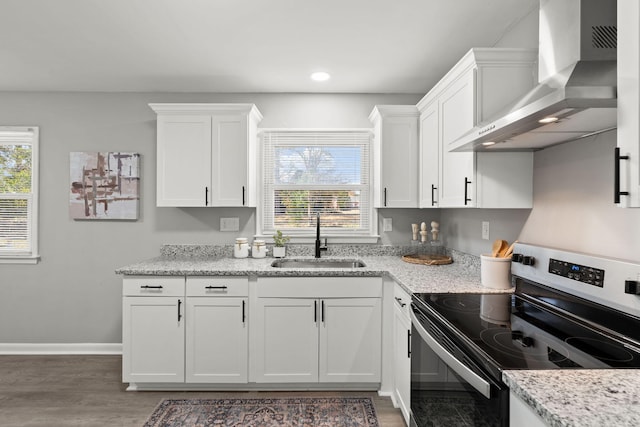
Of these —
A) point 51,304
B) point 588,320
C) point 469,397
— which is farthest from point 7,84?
point 588,320

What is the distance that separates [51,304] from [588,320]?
13.2 feet

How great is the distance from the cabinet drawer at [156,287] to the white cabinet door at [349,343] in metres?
1.02

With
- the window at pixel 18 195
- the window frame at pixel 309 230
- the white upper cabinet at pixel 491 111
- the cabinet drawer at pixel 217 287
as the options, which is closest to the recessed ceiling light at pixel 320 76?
the window frame at pixel 309 230

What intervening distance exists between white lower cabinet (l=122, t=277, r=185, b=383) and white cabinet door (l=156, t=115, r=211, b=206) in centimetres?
74

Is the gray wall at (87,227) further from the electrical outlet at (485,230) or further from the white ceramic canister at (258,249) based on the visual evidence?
the electrical outlet at (485,230)

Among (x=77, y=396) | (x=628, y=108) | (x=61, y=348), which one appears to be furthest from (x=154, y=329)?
(x=628, y=108)

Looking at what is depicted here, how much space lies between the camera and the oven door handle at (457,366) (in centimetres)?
107

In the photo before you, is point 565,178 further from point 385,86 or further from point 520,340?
point 385,86

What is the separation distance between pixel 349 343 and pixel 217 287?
1.01 metres

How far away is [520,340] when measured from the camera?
126 centimetres

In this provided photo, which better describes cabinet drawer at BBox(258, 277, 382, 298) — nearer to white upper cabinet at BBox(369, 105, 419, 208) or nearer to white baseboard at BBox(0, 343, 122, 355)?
white upper cabinet at BBox(369, 105, 419, 208)

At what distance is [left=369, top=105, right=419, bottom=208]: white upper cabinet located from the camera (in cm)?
303

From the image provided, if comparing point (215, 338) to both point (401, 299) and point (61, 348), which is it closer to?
point (401, 299)

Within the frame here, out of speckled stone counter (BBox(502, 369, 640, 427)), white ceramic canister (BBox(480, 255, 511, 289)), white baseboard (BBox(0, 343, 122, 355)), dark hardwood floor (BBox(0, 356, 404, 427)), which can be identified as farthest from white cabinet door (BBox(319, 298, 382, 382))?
white baseboard (BBox(0, 343, 122, 355))
